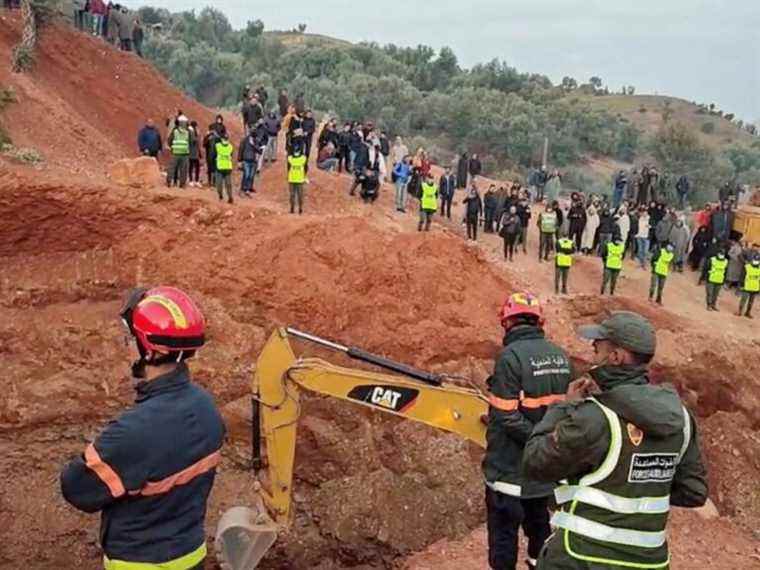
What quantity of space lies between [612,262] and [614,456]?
14410mm

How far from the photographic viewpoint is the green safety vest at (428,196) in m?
18.1

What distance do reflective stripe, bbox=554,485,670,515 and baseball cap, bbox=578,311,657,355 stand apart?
682 millimetres

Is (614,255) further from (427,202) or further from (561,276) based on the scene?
(427,202)

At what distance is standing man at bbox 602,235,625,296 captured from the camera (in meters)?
17.8

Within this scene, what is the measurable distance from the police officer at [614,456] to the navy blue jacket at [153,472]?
150 centimetres

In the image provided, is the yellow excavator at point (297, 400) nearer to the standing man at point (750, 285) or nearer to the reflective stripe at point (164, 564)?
the reflective stripe at point (164, 564)

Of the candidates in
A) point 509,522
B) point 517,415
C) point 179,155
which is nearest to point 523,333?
point 517,415

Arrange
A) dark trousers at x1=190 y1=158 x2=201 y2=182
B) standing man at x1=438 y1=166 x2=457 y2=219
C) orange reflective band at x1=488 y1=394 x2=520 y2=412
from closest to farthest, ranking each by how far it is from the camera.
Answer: orange reflective band at x1=488 y1=394 x2=520 y2=412
dark trousers at x1=190 y1=158 x2=201 y2=182
standing man at x1=438 y1=166 x2=457 y2=219

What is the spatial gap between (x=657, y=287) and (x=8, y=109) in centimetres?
1313

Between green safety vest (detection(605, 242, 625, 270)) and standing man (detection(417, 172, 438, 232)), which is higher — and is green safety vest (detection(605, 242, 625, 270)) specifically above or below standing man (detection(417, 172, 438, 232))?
below

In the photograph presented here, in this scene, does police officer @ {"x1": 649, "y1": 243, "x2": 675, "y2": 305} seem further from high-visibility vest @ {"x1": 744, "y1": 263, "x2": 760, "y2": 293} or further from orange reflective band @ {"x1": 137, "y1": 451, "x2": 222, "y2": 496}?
orange reflective band @ {"x1": 137, "y1": 451, "x2": 222, "y2": 496}

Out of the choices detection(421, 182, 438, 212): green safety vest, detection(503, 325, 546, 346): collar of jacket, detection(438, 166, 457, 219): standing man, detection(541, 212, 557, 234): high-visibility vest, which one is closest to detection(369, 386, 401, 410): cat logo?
detection(503, 325, 546, 346): collar of jacket

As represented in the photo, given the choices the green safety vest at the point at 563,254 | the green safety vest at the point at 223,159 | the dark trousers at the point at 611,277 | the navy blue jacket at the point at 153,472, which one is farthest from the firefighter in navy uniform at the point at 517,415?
the dark trousers at the point at 611,277

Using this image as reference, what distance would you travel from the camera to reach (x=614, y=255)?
58.7 ft
